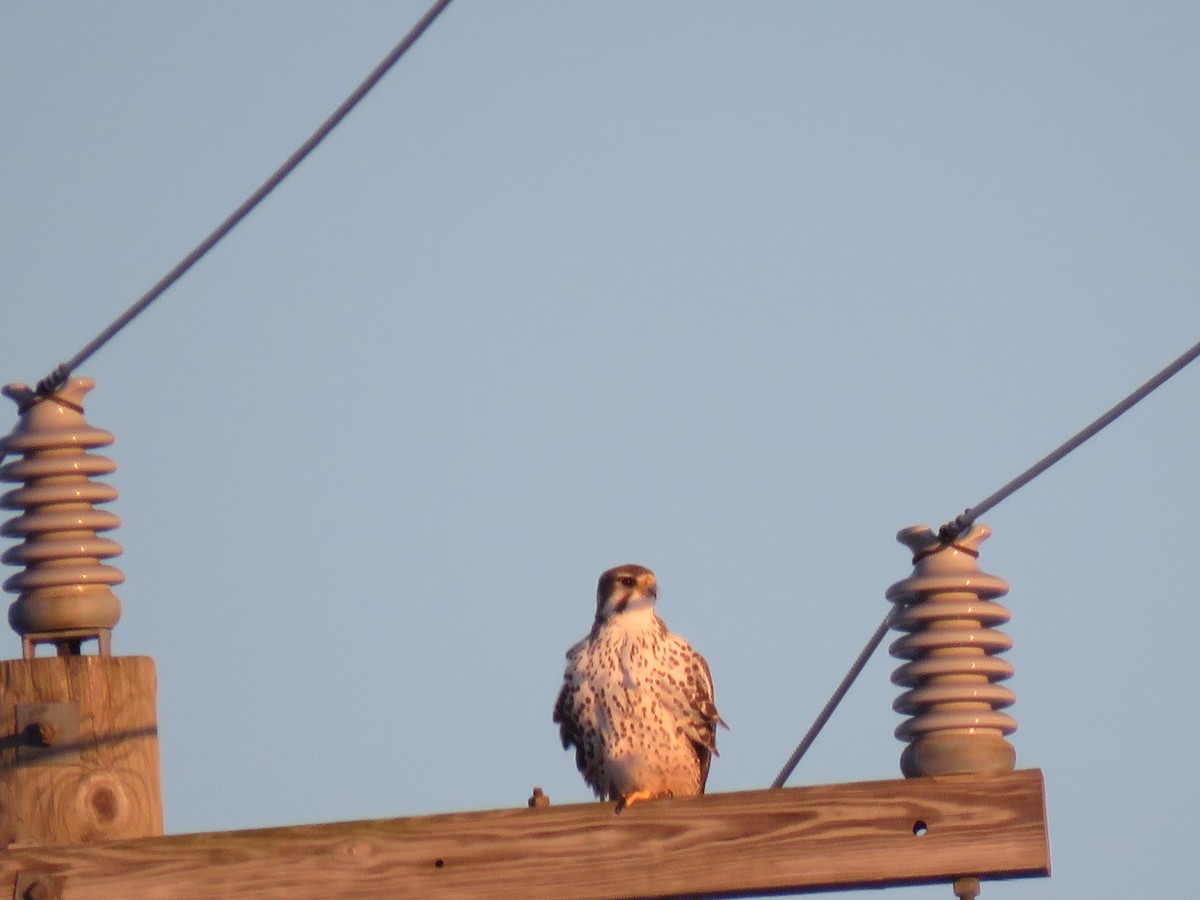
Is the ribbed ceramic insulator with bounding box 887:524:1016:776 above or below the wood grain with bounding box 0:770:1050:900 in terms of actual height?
above

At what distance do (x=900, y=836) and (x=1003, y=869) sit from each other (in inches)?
Result: 8.3

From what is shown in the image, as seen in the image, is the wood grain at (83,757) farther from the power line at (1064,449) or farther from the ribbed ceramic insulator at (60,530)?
the power line at (1064,449)

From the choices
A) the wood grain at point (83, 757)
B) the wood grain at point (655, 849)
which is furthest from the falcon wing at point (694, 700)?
the wood grain at point (655, 849)

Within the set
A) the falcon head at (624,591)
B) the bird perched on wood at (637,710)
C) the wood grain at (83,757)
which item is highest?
the falcon head at (624,591)

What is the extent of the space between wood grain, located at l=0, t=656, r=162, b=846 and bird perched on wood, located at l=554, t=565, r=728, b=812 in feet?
6.84

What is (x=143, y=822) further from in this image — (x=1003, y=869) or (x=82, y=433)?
(x=1003, y=869)

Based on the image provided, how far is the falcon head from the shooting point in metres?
7.08

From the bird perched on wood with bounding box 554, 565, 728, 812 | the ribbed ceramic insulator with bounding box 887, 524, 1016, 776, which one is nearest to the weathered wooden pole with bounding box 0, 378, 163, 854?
the ribbed ceramic insulator with bounding box 887, 524, 1016, 776

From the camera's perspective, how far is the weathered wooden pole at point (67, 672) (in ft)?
16.0

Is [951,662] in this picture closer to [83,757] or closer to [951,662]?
[951,662]

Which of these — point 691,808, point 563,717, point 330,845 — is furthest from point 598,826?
point 563,717

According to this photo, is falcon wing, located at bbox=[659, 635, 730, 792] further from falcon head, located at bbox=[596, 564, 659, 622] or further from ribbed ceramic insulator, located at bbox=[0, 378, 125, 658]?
ribbed ceramic insulator, located at bbox=[0, 378, 125, 658]

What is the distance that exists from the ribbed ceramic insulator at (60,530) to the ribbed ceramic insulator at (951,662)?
71.0 inches

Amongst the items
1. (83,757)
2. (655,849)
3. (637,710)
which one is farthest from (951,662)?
(637,710)
